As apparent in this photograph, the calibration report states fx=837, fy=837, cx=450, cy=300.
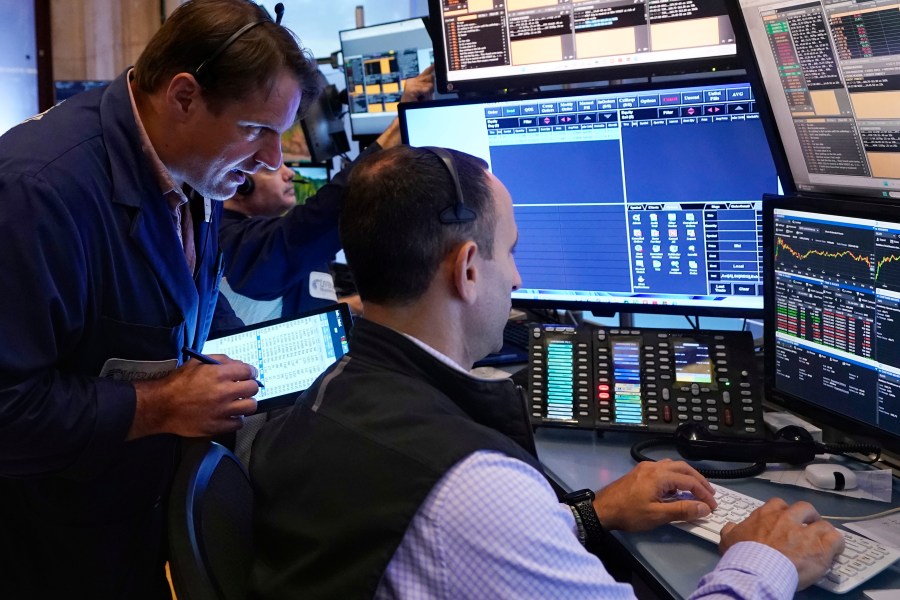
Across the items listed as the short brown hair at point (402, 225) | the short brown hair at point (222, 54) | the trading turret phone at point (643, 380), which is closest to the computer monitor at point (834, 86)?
the trading turret phone at point (643, 380)

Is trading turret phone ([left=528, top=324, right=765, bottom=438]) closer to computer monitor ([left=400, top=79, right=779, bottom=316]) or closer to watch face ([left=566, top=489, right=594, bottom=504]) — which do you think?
computer monitor ([left=400, top=79, right=779, bottom=316])

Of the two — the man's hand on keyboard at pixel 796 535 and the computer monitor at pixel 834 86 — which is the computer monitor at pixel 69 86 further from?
the man's hand on keyboard at pixel 796 535

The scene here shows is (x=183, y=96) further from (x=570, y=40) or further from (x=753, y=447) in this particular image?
(x=753, y=447)

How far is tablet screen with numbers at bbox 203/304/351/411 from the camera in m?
1.78

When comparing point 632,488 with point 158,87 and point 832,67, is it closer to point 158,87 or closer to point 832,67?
point 832,67

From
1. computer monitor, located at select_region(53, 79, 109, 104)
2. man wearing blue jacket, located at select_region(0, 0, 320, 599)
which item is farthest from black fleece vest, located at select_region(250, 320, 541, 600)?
computer monitor, located at select_region(53, 79, 109, 104)

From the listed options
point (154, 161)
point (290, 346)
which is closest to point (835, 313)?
point (290, 346)

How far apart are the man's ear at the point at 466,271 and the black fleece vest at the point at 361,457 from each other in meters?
0.11

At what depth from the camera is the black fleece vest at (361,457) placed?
89cm

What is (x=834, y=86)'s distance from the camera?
52.9 inches

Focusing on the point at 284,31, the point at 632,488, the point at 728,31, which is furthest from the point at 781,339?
the point at 284,31

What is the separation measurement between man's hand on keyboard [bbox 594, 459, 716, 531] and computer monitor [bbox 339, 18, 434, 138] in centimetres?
216

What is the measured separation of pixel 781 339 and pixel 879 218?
0.31 m

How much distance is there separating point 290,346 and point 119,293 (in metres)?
0.48
